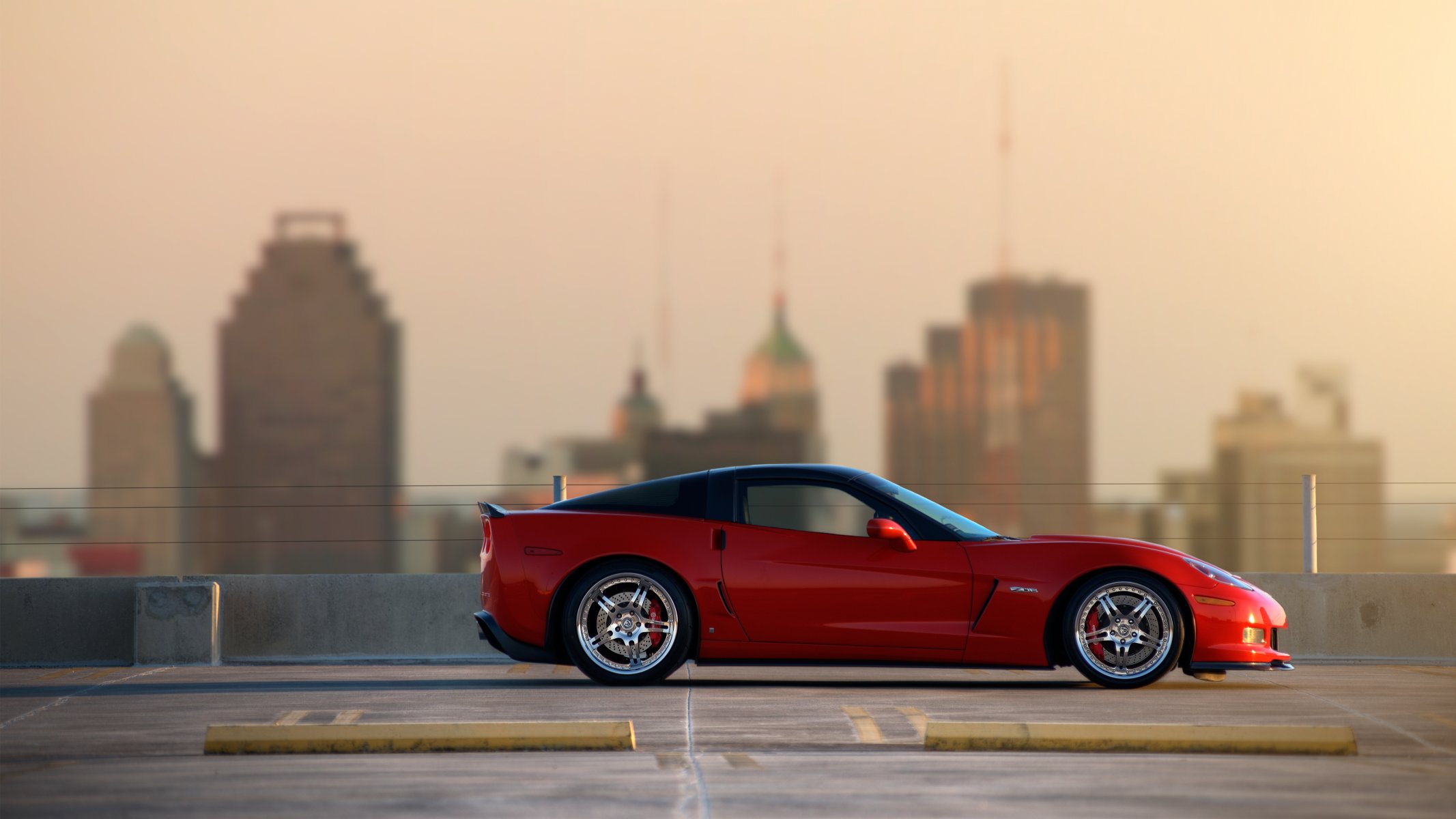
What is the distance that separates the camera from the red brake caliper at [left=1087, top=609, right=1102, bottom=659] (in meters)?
9.56

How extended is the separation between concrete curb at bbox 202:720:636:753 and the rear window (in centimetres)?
273

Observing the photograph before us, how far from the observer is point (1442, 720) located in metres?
8.34

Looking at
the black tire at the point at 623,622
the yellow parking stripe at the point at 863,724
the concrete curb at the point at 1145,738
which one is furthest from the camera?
the black tire at the point at 623,622

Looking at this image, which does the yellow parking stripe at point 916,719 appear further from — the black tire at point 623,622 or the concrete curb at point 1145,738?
the black tire at point 623,622

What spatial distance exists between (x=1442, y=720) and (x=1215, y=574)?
5.42ft

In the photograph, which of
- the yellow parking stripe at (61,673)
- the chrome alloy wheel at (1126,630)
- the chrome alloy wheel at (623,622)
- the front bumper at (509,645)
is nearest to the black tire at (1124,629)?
the chrome alloy wheel at (1126,630)

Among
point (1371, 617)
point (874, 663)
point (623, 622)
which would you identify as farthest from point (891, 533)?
point (1371, 617)

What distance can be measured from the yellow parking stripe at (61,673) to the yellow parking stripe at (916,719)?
5887mm

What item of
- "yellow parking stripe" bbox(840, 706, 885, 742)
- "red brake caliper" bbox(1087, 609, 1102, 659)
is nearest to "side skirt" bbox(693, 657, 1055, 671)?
"red brake caliper" bbox(1087, 609, 1102, 659)

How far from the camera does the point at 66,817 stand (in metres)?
5.70

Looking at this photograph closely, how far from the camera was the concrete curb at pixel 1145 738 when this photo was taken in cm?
710

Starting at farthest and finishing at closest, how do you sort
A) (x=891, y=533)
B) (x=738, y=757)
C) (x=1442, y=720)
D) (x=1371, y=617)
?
(x=1371, y=617) → (x=891, y=533) → (x=1442, y=720) → (x=738, y=757)

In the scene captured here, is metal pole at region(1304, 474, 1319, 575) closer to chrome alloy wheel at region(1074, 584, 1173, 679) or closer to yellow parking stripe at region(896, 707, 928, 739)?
chrome alloy wheel at region(1074, 584, 1173, 679)

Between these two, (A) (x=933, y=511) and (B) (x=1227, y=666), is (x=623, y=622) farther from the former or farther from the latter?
(B) (x=1227, y=666)
